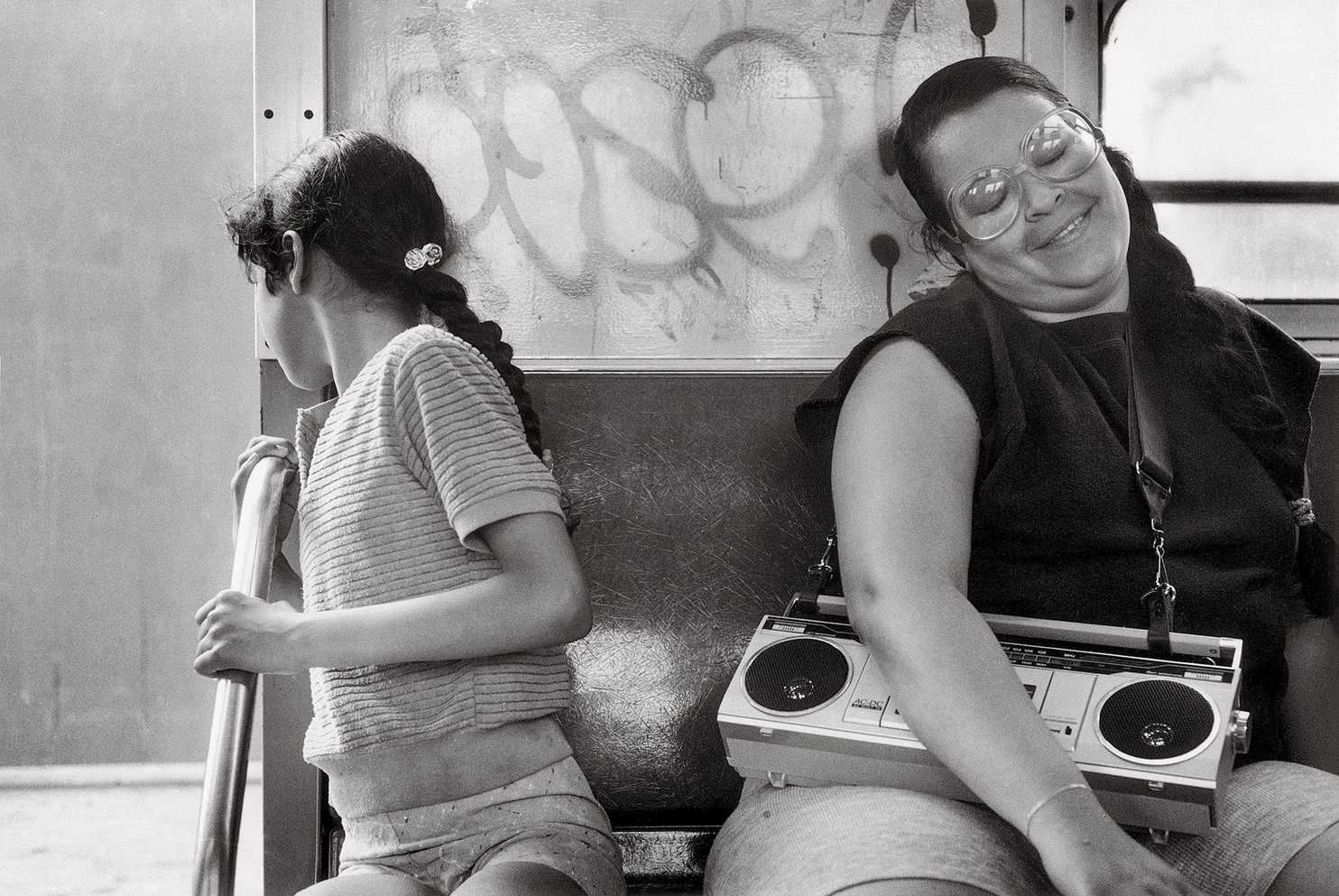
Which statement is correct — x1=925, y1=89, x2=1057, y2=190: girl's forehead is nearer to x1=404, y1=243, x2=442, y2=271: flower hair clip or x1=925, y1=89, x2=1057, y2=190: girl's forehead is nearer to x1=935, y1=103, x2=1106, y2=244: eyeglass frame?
x1=935, y1=103, x2=1106, y2=244: eyeglass frame

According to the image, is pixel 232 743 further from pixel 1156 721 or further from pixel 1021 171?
pixel 1021 171

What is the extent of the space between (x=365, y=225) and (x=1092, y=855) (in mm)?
1017

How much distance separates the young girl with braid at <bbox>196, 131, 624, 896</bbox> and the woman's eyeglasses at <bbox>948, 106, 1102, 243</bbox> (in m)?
0.61

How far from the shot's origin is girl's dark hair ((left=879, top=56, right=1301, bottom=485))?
1.44 meters

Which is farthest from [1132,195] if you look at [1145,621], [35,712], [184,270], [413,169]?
[35,712]

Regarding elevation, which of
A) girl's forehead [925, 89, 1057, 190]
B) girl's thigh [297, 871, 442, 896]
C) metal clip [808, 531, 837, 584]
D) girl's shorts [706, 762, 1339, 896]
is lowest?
girl's thigh [297, 871, 442, 896]

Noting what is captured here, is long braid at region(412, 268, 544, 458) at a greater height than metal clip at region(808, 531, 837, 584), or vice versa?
long braid at region(412, 268, 544, 458)

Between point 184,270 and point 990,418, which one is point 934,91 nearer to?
point 990,418

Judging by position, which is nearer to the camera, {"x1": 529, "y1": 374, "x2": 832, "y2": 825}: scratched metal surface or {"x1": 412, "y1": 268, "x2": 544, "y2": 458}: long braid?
Answer: {"x1": 412, "y1": 268, "x2": 544, "y2": 458}: long braid

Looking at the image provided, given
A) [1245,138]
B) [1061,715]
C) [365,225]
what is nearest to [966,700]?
[1061,715]

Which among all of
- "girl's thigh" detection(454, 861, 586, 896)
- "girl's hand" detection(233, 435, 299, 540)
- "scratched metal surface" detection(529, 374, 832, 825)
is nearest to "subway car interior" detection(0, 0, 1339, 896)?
"scratched metal surface" detection(529, 374, 832, 825)

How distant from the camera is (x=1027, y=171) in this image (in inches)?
58.8

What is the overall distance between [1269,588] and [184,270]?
2.73 m

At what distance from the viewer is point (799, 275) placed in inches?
71.2
